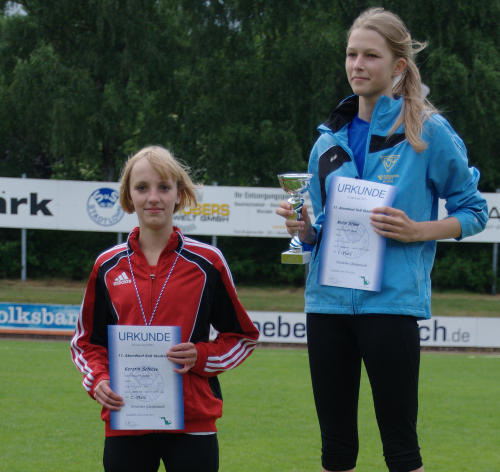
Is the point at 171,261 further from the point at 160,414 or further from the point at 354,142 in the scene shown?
the point at 354,142

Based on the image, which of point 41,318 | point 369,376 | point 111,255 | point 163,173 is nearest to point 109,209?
point 41,318

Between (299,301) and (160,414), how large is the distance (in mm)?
16654

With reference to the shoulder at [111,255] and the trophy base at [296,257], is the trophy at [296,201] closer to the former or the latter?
the trophy base at [296,257]

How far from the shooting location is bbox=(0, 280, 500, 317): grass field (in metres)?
18.3

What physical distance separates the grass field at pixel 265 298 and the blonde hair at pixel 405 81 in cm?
1485

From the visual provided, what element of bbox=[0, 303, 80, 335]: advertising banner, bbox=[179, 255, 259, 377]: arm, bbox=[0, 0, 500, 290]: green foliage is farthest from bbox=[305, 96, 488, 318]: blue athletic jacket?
bbox=[0, 0, 500, 290]: green foliage

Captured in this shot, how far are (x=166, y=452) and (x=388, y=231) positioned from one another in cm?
108

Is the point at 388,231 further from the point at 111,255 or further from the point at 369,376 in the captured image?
the point at 111,255

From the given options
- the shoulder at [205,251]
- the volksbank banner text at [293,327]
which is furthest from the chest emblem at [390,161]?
the volksbank banner text at [293,327]

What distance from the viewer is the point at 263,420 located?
24.8 feet

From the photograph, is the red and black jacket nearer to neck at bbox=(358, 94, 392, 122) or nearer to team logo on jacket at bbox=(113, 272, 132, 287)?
team logo on jacket at bbox=(113, 272, 132, 287)

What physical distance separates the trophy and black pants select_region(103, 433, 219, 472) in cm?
69

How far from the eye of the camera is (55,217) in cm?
1739

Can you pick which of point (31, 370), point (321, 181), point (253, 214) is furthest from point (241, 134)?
point (321, 181)
